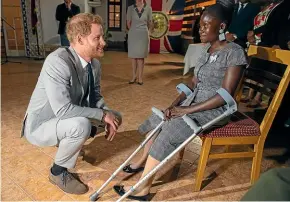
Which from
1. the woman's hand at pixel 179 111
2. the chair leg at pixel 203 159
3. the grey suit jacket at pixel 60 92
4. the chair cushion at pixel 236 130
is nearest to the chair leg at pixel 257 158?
the chair cushion at pixel 236 130

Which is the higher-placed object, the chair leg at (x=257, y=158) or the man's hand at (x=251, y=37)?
the man's hand at (x=251, y=37)

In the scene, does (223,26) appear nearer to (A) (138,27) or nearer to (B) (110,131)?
(B) (110,131)

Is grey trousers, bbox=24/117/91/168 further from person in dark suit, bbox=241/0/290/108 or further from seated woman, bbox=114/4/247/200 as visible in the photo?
person in dark suit, bbox=241/0/290/108

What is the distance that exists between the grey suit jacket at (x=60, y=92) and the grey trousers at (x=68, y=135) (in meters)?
0.03

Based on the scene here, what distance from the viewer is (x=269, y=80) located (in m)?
1.85

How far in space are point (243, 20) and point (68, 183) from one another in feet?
9.54

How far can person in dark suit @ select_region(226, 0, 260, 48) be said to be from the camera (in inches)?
130

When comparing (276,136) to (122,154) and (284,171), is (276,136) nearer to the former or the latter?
(122,154)

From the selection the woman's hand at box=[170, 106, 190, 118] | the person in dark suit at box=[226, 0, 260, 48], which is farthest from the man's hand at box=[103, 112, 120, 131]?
the person in dark suit at box=[226, 0, 260, 48]

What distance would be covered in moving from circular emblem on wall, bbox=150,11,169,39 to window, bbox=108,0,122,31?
188cm

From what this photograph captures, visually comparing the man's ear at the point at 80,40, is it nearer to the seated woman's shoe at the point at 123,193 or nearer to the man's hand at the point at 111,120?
the man's hand at the point at 111,120

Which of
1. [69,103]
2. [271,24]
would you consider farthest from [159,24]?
[69,103]

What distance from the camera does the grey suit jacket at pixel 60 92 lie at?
1523mm

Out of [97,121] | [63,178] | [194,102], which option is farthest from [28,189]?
[194,102]
